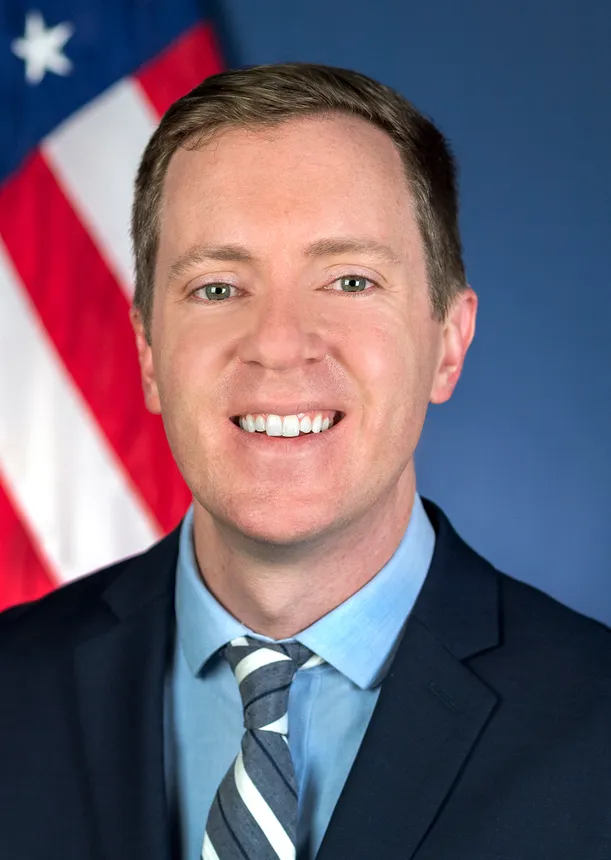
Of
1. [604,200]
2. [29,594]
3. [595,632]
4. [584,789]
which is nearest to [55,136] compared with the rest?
[29,594]

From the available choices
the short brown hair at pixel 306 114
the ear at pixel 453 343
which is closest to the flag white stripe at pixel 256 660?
the ear at pixel 453 343

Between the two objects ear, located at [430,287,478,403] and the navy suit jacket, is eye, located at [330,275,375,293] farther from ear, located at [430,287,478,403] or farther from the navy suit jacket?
the navy suit jacket

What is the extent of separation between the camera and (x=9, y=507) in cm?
352

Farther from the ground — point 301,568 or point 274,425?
point 274,425

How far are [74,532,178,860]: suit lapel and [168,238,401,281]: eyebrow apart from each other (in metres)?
0.63

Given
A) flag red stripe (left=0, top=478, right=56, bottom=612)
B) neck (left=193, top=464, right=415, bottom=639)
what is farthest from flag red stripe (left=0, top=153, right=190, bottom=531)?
neck (left=193, top=464, right=415, bottom=639)

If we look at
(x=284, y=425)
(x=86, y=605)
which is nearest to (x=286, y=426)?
(x=284, y=425)

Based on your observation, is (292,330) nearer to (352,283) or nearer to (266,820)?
(352,283)

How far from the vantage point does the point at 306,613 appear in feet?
7.36

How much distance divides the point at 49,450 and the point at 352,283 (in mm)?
1609

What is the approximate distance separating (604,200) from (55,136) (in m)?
1.59

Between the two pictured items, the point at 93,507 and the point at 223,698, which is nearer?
the point at 223,698

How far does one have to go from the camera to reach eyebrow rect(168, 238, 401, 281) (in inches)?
84.2

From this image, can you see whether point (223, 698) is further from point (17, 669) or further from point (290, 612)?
point (17, 669)
